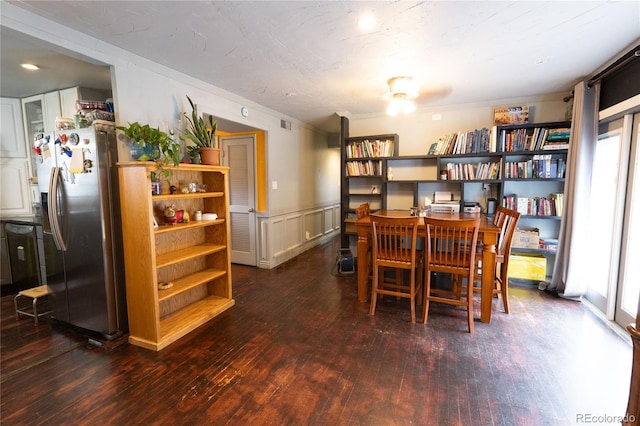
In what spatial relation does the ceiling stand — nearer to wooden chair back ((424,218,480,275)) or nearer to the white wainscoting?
wooden chair back ((424,218,480,275))

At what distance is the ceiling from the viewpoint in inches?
72.3

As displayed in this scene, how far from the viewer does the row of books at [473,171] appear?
3833 millimetres

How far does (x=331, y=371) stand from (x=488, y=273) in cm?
170

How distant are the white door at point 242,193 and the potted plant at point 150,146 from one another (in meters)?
2.09

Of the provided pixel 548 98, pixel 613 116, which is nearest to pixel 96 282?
pixel 613 116

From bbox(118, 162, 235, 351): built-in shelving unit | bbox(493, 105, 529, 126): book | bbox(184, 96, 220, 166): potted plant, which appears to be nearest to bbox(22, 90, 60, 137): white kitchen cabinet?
bbox(184, 96, 220, 166): potted plant

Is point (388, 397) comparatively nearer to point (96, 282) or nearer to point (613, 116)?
point (96, 282)

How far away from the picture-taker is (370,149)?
4.45 m

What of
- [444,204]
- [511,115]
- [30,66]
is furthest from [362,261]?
[30,66]

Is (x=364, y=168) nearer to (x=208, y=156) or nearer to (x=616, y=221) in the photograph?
(x=208, y=156)

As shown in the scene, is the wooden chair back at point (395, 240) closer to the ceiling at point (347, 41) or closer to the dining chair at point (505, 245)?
the dining chair at point (505, 245)

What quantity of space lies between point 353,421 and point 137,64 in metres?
3.08

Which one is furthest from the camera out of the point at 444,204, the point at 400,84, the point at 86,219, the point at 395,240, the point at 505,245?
the point at 444,204

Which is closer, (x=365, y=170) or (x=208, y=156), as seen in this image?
(x=208, y=156)
